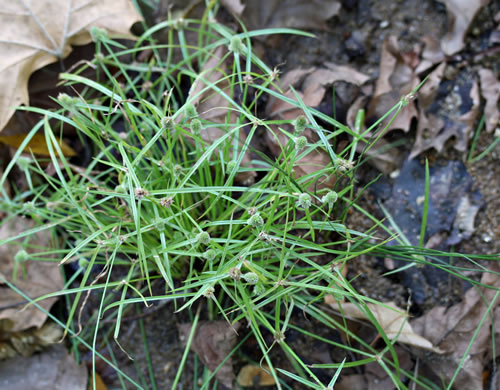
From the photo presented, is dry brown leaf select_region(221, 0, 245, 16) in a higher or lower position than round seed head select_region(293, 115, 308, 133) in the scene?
higher

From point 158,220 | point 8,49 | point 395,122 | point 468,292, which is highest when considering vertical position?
point 8,49

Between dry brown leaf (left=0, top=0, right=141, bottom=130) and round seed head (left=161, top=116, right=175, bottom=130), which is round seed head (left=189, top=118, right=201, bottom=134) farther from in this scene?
dry brown leaf (left=0, top=0, right=141, bottom=130)

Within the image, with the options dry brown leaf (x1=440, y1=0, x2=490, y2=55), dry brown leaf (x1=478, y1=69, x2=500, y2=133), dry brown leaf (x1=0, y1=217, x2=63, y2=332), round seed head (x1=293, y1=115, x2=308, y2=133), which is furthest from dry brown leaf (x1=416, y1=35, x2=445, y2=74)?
dry brown leaf (x1=0, y1=217, x2=63, y2=332)

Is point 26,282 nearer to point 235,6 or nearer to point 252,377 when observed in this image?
point 252,377

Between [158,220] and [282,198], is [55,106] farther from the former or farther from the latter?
[282,198]

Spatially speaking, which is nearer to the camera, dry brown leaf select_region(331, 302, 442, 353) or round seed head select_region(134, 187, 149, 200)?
round seed head select_region(134, 187, 149, 200)

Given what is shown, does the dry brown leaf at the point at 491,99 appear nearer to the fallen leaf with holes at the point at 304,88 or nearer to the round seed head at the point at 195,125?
the fallen leaf with holes at the point at 304,88

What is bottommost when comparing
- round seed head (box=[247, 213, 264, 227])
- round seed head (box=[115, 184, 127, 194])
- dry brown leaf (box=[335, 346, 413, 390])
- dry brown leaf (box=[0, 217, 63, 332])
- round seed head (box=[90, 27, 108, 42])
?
dry brown leaf (box=[335, 346, 413, 390])

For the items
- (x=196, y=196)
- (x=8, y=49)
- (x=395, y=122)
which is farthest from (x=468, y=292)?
(x=8, y=49)
